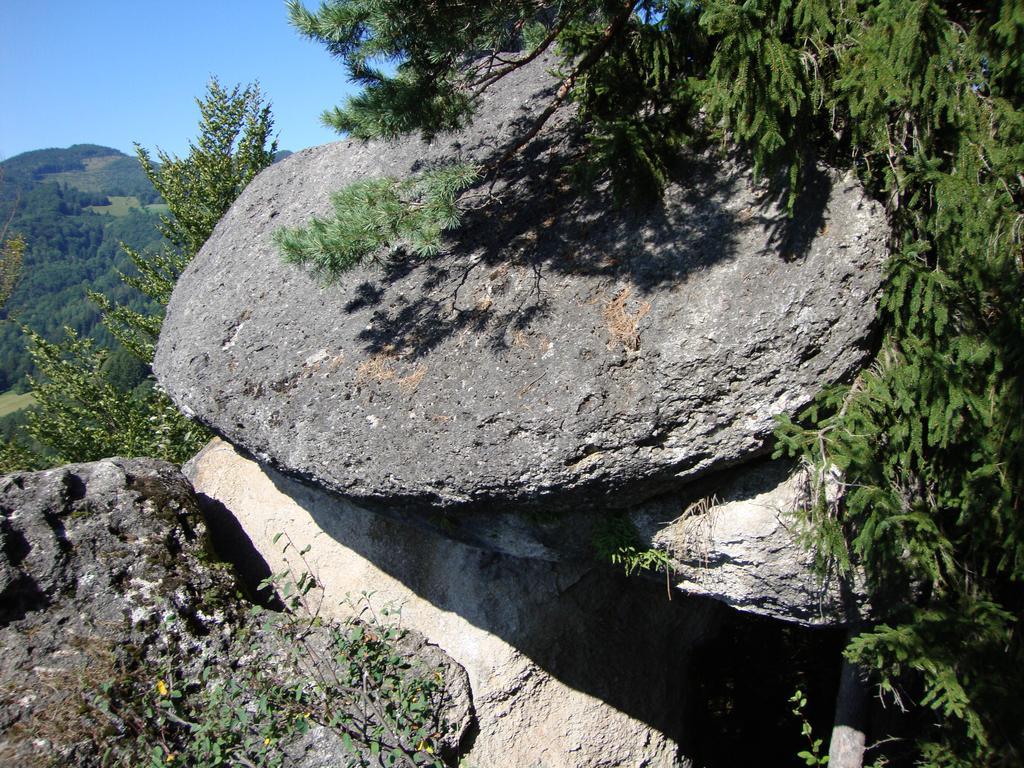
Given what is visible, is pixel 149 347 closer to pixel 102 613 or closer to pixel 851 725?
pixel 102 613

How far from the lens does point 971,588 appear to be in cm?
358

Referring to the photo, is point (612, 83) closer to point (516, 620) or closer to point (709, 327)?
point (709, 327)

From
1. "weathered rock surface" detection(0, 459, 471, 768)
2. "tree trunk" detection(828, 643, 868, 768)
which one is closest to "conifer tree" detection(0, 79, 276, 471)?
"weathered rock surface" detection(0, 459, 471, 768)

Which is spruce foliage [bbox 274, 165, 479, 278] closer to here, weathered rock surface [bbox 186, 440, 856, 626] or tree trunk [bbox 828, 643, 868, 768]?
weathered rock surface [bbox 186, 440, 856, 626]

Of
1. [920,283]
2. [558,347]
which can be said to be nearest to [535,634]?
[558,347]

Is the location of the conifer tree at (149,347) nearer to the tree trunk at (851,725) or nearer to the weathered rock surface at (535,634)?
the weathered rock surface at (535,634)

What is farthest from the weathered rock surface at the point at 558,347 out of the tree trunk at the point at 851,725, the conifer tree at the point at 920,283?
the tree trunk at the point at 851,725

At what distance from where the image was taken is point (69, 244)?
102250 millimetres

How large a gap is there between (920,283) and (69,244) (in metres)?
120

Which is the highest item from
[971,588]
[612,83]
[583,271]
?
[612,83]

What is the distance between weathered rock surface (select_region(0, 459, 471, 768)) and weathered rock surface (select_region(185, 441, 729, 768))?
269 mm

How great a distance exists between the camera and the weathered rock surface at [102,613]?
4410 mm

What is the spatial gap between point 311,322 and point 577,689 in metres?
3.42

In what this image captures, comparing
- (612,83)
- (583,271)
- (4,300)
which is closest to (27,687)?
(583,271)
